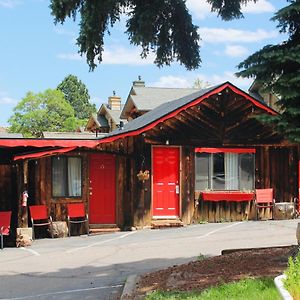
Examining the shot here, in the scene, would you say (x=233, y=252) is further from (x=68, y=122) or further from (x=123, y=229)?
(x=68, y=122)

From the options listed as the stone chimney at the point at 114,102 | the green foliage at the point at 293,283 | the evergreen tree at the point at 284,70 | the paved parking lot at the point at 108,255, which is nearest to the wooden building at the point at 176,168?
the paved parking lot at the point at 108,255

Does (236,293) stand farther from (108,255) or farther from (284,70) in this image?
(108,255)

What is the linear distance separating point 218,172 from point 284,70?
11817 mm

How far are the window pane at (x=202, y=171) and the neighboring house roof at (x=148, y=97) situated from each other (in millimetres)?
11599

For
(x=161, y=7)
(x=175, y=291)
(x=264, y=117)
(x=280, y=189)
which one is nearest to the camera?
(x=175, y=291)

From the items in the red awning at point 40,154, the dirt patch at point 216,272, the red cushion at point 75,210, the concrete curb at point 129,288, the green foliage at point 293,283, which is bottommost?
the concrete curb at point 129,288

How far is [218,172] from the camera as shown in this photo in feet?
65.0

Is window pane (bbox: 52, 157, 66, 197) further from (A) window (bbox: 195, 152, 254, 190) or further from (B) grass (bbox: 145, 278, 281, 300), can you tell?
(B) grass (bbox: 145, 278, 281, 300)

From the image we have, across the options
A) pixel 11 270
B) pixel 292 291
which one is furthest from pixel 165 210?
pixel 292 291

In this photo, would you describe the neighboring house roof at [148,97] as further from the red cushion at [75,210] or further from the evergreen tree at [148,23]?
the evergreen tree at [148,23]

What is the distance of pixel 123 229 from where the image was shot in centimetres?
1853

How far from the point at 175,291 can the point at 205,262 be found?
7.32 ft

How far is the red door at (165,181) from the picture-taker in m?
19.0

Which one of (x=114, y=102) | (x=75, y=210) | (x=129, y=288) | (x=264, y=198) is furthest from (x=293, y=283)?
(x=114, y=102)
